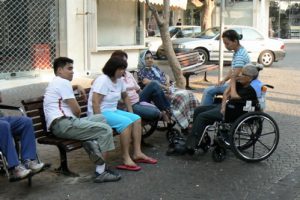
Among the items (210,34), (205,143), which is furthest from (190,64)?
(205,143)

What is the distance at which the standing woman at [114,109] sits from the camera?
5.89 m

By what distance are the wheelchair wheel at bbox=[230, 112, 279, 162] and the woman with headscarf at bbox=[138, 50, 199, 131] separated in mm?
912

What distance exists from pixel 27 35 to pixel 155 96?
545 cm

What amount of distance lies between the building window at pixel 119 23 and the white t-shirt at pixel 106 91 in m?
8.56

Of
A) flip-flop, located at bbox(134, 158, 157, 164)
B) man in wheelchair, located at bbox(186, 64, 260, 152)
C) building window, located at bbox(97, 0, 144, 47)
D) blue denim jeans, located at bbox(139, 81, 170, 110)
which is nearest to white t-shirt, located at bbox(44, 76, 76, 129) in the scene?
flip-flop, located at bbox(134, 158, 157, 164)

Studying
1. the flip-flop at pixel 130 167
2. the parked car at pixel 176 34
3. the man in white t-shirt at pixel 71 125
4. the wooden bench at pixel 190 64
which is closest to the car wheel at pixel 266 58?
the parked car at pixel 176 34

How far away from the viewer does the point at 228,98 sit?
629 centimetres

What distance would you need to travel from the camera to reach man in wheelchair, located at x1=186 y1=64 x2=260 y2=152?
6227 mm

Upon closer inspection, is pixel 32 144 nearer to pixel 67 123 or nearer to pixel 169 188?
pixel 67 123

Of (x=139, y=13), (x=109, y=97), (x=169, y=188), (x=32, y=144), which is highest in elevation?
(x=139, y=13)

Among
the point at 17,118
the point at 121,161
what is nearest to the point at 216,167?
the point at 121,161

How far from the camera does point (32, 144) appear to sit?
5.12 m

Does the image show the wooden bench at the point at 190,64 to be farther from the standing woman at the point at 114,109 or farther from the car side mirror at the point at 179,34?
the car side mirror at the point at 179,34

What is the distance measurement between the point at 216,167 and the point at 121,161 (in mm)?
1164
